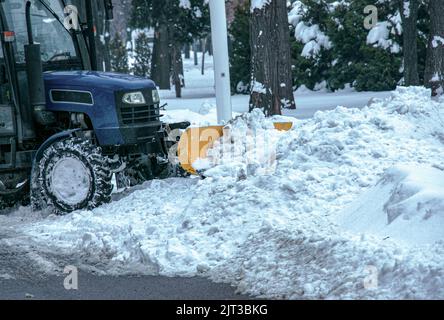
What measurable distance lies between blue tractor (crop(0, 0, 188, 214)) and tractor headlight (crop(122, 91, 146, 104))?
0.01m

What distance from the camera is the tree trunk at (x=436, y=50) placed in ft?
67.5

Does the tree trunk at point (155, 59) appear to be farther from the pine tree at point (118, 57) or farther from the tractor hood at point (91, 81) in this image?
the tractor hood at point (91, 81)

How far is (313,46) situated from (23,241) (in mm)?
21876

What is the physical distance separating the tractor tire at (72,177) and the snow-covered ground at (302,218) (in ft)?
0.83

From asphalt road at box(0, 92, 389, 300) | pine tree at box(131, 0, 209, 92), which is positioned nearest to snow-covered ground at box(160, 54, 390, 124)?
pine tree at box(131, 0, 209, 92)

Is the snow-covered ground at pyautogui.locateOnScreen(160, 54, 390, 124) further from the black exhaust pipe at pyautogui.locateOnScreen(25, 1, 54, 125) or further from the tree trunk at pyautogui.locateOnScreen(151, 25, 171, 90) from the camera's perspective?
the black exhaust pipe at pyautogui.locateOnScreen(25, 1, 54, 125)

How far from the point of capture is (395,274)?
6320 millimetres

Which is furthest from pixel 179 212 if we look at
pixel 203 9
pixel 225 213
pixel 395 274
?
pixel 203 9

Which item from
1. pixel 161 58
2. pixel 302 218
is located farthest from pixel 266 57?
pixel 161 58

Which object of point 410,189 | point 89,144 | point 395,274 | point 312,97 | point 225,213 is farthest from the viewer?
point 312,97

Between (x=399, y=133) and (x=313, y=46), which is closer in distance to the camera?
(x=399, y=133)

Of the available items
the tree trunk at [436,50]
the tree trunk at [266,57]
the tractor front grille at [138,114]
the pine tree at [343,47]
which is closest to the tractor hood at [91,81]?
the tractor front grille at [138,114]

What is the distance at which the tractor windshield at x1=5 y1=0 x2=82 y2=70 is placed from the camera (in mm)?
10930
